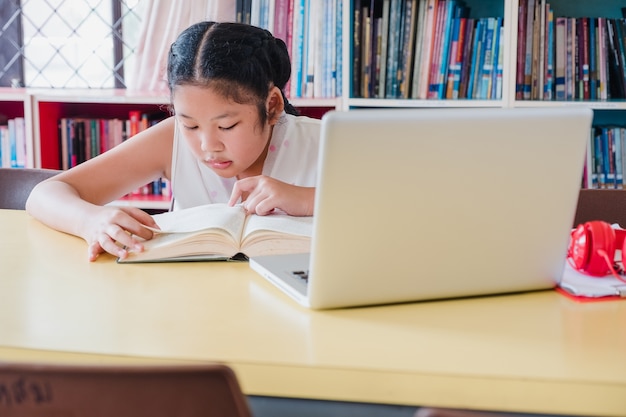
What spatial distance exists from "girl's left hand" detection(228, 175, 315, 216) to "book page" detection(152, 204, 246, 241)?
3 cm

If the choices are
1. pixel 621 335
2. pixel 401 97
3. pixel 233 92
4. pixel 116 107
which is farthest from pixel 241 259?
pixel 116 107

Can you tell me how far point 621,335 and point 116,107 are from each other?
2.30 meters

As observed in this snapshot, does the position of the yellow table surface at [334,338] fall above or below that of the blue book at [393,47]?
below

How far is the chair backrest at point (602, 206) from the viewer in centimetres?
159

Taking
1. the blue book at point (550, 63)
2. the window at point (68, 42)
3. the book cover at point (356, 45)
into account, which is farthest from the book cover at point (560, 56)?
the window at point (68, 42)

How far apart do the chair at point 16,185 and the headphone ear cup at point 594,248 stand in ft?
3.90

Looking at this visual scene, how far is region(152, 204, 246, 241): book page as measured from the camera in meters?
1.16

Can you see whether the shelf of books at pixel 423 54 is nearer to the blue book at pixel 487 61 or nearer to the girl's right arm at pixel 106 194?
the blue book at pixel 487 61

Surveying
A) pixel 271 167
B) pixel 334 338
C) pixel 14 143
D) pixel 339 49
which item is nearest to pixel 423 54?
pixel 339 49

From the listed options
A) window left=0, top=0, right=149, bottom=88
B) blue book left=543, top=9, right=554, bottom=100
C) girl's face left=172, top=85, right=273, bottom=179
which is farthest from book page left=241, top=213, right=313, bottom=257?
window left=0, top=0, right=149, bottom=88

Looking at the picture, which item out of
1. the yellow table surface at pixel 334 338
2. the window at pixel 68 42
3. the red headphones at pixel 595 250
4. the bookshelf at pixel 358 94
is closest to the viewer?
the yellow table surface at pixel 334 338

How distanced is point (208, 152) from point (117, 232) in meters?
0.32

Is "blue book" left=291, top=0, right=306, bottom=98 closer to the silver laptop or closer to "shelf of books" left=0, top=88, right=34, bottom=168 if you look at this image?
"shelf of books" left=0, top=88, right=34, bottom=168

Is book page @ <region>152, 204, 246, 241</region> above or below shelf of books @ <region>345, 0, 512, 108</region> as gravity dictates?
below
